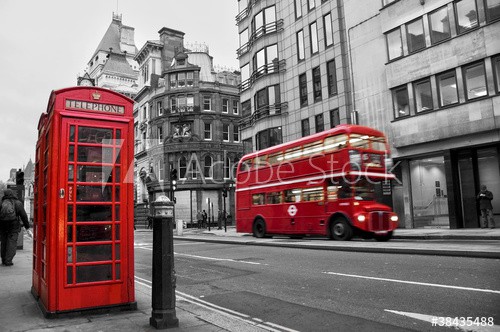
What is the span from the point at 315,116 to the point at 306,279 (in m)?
21.1

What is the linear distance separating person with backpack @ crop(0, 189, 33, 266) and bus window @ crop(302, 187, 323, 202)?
34.8ft

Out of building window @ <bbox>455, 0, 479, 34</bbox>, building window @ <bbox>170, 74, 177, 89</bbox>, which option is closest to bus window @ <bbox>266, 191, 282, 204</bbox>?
building window @ <bbox>455, 0, 479, 34</bbox>

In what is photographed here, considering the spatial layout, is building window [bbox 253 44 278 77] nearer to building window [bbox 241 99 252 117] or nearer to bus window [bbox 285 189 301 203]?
building window [bbox 241 99 252 117]

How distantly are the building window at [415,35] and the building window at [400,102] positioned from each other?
2.16 m

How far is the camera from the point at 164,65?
5256cm

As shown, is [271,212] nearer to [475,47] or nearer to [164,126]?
[475,47]

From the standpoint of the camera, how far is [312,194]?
54.7 ft

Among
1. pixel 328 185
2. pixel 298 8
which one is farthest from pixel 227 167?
pixel 328 185

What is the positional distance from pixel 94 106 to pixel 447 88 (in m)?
19.1

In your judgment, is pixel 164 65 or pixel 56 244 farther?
pixel 164 65

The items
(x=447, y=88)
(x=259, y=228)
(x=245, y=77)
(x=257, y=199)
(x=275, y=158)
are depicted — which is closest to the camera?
(x=275, y=158)

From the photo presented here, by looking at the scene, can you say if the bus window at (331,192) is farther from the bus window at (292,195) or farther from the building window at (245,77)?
the building window at (245,77)

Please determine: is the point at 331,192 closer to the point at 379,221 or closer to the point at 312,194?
the point at 312,194

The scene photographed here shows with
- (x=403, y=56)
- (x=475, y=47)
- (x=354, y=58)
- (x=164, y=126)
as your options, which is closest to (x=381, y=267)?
(x=475, y=47)
